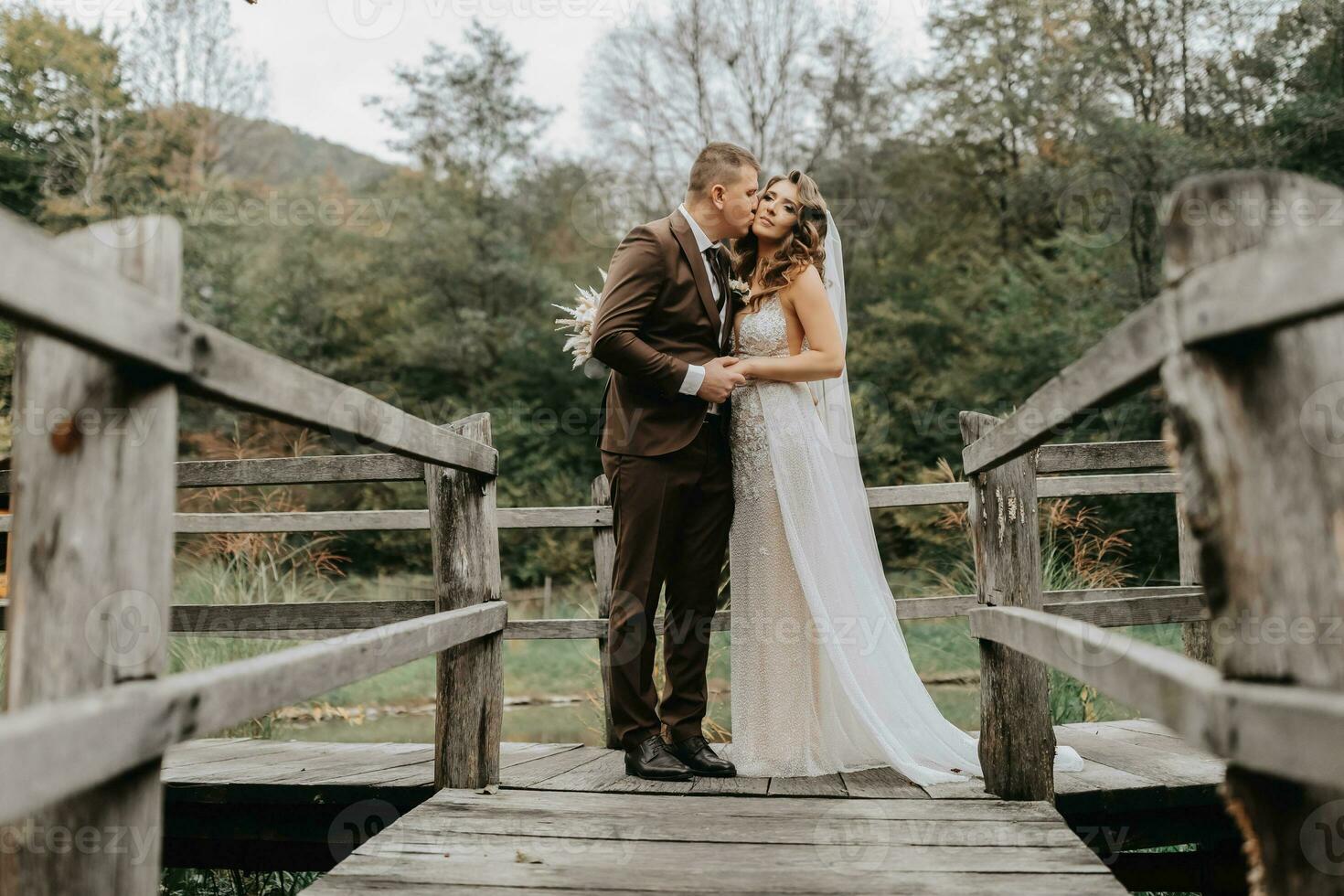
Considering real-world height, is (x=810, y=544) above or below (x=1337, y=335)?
below

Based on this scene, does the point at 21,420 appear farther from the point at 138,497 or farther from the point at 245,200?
the point at 245,200

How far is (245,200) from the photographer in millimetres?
18094

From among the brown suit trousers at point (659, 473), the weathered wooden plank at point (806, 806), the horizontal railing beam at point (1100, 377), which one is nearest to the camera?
the horizontal railing beam at point (1100, 377)

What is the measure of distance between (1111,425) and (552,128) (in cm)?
1191

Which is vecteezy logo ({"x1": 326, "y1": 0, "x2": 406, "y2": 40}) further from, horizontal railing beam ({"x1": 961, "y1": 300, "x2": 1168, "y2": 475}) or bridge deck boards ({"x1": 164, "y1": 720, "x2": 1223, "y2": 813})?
horizontal railing beam ({"x1": 961, "y1": 300, "x2": 1168, "y2": 475})

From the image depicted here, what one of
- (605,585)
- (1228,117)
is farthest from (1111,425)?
(605,585)

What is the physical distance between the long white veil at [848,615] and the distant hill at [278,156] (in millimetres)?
18422

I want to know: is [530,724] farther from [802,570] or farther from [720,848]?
[720,848]

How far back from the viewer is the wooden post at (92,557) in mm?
1360

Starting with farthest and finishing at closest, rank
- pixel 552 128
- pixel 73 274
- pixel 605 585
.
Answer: pixel 552 128 → pixel 605 585 → pixel 73 274

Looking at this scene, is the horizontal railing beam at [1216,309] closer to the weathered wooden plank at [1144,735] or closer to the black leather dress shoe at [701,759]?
the black leather dress shoe at [701,759]

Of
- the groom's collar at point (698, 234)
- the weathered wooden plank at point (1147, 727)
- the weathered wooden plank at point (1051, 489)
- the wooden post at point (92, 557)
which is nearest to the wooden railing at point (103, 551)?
the wooden post at point (92, 557)

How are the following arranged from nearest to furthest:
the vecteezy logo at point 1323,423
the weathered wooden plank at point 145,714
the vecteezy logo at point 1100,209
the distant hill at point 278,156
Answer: the weathered wooden plank at point 145,714
the vecteezy logo at point 1323,423
the vecteezy logo at point 1100,209
the distant hill at point 278,156

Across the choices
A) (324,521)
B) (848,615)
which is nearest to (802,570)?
(848,615)
